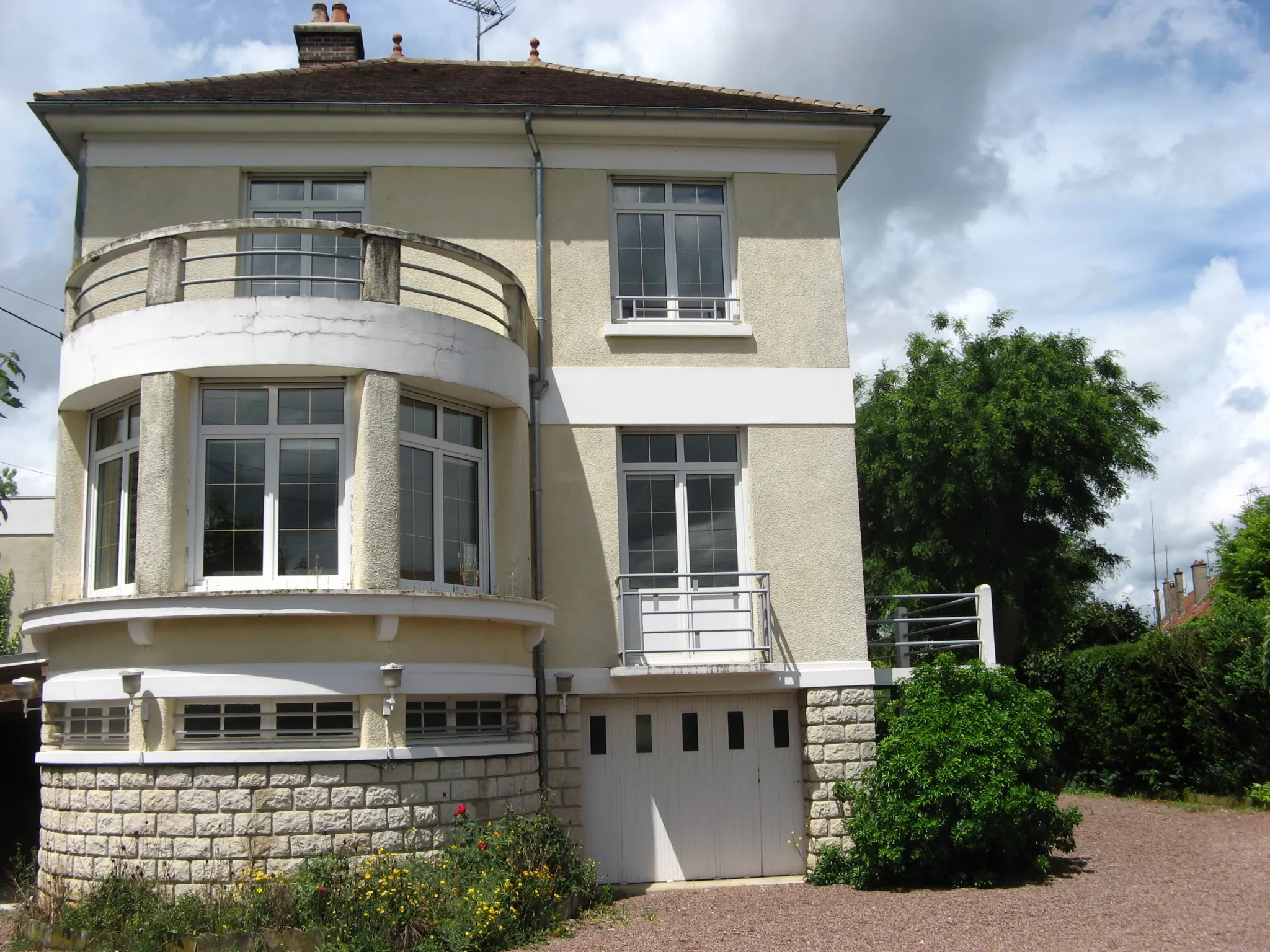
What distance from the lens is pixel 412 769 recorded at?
10297 millimetres

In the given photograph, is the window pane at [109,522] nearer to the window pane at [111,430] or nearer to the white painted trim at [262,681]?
the window pane at [111,430]

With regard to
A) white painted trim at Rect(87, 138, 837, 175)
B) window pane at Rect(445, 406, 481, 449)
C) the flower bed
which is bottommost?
the flower bed

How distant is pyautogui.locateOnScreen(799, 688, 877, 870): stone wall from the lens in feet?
41.4

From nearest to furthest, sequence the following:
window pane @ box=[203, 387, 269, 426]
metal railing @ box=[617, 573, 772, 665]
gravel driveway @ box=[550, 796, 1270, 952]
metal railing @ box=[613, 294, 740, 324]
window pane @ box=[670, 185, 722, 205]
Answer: gravel driveway @ box=[550, 796, 1270, 952] < window pane @ box=[203, 387, 269, 426] < metal railing @ box=[617, 573, 772, 665] < metal railing @ box=[613, 294, 740, 324] < window pane @ box=[670, 185, 722, 205]

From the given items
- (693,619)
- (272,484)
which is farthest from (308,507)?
(693,619)

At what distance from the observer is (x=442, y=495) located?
11344 mm

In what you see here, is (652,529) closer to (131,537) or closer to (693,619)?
(693,619)

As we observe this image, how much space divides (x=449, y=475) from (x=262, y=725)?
9.56ft

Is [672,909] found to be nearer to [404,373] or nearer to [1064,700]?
[404,373]

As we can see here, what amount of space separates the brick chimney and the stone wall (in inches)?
429

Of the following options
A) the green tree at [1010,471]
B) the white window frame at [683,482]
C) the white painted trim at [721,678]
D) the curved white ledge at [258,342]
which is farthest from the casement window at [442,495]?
the green tree at [1010,471]

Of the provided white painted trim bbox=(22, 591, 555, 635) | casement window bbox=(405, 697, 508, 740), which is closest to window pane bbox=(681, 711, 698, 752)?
casement window bbox=(405, 697, 508, 740)

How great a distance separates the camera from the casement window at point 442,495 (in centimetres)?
1104

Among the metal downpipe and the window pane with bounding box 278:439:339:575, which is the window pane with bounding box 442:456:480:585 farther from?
the window pane with bounding box 278:439:339:575
